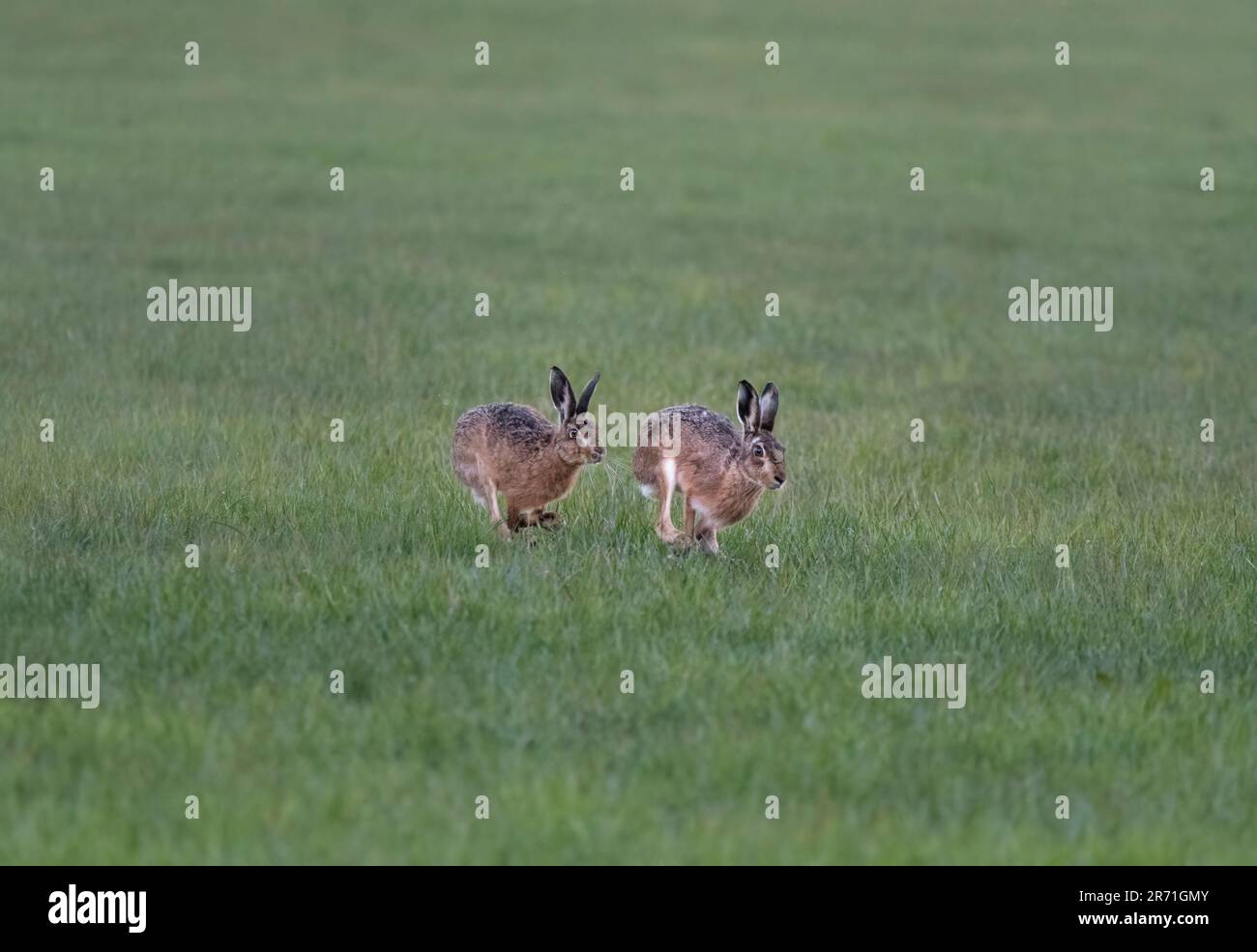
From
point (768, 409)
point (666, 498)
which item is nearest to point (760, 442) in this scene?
point (768, 409)

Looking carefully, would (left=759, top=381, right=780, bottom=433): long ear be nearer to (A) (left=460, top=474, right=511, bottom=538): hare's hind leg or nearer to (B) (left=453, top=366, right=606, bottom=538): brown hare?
(B) (left=453, top=366, right=606, bottom=538): brown hare

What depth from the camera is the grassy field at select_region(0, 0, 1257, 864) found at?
6.93m

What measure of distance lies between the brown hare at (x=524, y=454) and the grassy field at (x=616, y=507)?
268 millimetres

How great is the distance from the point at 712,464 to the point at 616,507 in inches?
49.7

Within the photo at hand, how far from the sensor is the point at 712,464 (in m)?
10.1

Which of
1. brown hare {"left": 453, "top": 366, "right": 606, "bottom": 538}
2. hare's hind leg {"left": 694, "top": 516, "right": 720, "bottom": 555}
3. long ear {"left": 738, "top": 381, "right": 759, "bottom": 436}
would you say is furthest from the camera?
hare's hind leg {"left": 694, "top": 516, "right": 720, "bottom": 555}

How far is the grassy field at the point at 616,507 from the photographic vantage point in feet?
22.7

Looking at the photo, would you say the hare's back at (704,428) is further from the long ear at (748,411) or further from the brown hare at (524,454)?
the brown hare at (524,454)

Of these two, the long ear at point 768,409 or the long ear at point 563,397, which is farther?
the long ear at point 563,397

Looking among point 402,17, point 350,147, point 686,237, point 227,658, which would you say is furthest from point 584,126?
point 227,658

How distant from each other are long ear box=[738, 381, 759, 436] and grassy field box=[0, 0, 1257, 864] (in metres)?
0.79

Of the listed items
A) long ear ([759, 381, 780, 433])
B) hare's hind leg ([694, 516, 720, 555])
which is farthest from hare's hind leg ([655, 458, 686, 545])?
long ear ([759, 381, 780, 433])

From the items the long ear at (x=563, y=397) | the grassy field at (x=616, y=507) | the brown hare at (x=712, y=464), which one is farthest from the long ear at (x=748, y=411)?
the long ear at (x=563, y=397)
